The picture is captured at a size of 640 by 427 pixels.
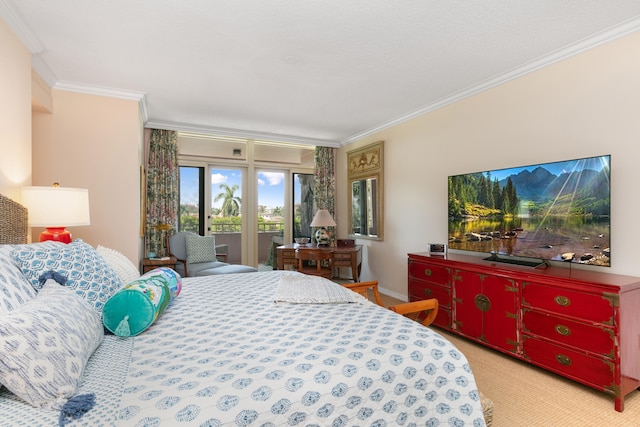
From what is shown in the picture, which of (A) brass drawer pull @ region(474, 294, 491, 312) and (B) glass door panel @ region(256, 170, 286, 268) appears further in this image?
(B) glass door panel @ region(256, 170, 286, 268)

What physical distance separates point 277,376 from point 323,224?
4405 millimetres

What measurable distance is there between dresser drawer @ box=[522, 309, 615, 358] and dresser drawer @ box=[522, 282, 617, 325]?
6cm

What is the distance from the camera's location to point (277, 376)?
3.72 feet

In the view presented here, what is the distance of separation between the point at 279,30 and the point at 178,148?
342 centimetres

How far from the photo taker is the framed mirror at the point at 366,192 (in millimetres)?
5188

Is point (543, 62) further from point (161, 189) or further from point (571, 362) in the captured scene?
point (161, 189)

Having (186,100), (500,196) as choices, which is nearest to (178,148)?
(186,100)

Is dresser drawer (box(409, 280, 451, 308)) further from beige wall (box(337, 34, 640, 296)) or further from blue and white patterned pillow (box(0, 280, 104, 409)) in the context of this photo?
blue and white patterned pillow (box(0, 280, 104, 409))

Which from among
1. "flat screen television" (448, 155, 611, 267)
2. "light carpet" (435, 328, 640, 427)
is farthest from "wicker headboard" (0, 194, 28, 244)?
"flat screen television" (448, 155, 611, 267)

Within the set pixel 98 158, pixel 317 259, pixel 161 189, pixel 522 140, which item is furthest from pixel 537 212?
pixel 161 189

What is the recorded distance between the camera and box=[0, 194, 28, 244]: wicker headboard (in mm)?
2078

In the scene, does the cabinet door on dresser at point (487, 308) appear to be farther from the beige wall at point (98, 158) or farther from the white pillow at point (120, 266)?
the beige wall at point (98, 158)

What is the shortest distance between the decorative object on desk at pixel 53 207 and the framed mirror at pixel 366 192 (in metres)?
3.76

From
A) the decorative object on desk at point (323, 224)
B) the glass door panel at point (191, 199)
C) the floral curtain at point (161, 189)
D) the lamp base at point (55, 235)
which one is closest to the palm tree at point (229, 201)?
the glass door panel at point (191, 199)
